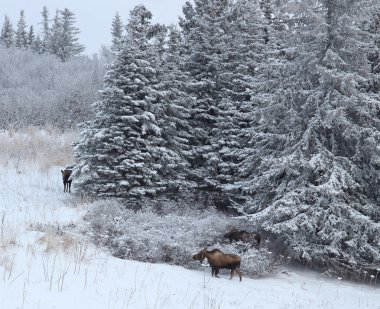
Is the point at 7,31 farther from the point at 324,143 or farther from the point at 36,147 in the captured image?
the point at 324,143

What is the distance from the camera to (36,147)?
18609mm

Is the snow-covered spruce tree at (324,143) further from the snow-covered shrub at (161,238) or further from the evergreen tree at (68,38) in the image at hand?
the evergreen tree at (68,38)

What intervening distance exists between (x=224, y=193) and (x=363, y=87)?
20.9 feet

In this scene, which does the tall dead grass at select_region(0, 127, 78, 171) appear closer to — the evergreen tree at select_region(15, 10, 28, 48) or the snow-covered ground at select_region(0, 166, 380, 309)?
the snow-covered ground at select_region(0, 166, 380, 309)

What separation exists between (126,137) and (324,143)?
6425 millimetres

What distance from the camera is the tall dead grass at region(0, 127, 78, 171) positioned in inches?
655

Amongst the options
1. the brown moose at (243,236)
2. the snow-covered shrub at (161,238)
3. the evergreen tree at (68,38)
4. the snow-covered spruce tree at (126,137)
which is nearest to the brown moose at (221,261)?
the snow-covered shrub at (161,238)

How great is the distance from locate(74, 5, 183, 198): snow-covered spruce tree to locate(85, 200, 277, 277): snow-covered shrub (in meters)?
1.54

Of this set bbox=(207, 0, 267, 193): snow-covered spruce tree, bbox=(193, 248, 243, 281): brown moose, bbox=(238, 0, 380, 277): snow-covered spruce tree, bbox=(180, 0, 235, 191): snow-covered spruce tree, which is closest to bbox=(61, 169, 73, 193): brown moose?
bbox=(180, 0, 235, 191): snow-covered spruce tree

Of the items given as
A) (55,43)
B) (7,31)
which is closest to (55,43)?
(55,43)

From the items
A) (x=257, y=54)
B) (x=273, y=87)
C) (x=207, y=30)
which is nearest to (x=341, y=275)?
(x=273, y=87)

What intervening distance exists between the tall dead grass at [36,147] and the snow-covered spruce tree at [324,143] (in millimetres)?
9221

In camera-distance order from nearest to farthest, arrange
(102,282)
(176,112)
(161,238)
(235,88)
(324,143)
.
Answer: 1. (102,282)
2. (161,238)
3. (324,143)
4. (176,112)
5. (235,88)

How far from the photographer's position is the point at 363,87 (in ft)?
41.5
